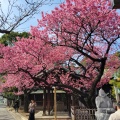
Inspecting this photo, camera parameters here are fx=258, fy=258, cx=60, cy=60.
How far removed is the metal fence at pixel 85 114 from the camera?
13844 mm

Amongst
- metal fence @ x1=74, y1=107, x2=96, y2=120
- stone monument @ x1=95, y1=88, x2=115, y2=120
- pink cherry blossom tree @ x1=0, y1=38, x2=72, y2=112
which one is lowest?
metal fence @ x1=74, y1=107, x2=96, y2=120

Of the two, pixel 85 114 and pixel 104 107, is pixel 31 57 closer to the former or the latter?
pixel 85 114

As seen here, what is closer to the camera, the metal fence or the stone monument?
the stone monument

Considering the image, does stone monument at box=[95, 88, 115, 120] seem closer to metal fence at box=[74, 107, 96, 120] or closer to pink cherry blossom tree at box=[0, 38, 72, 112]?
metal fence at box=[74, 107, 96, 120]

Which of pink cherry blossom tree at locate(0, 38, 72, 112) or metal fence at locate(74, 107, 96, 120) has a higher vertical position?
pink cherry blossom tree at locate(0, 38, 72, 112)

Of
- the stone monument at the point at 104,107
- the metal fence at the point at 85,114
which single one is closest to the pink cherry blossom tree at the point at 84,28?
the metal fence at the point at 85,114

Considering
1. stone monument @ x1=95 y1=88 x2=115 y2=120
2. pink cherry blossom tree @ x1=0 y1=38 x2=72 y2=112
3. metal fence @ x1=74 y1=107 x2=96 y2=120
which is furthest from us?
pink cherry blossom tree @ x1=0 y1=38 x2=72 y2=112

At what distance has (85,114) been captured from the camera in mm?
14211

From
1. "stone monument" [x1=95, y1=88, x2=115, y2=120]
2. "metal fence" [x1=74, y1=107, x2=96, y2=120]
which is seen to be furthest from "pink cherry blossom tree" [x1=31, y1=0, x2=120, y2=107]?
"stone monument" [x1=95, y1=88, x2=115, y2=120]

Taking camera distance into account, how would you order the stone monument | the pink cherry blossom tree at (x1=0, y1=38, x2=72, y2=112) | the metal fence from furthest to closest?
1. the pink cherry blossom tree at (x1=0, y1=38, x2=72, y2=112)
2. the metal fence
3. the stone monument

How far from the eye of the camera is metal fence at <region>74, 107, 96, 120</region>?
545 inches

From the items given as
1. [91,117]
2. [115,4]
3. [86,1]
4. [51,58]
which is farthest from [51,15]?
[115,4]

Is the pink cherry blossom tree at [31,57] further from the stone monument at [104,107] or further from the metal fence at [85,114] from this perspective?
the stone monument at [104,107]

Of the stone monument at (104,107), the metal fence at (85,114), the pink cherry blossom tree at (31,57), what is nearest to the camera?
the stone monument at (104,107)
